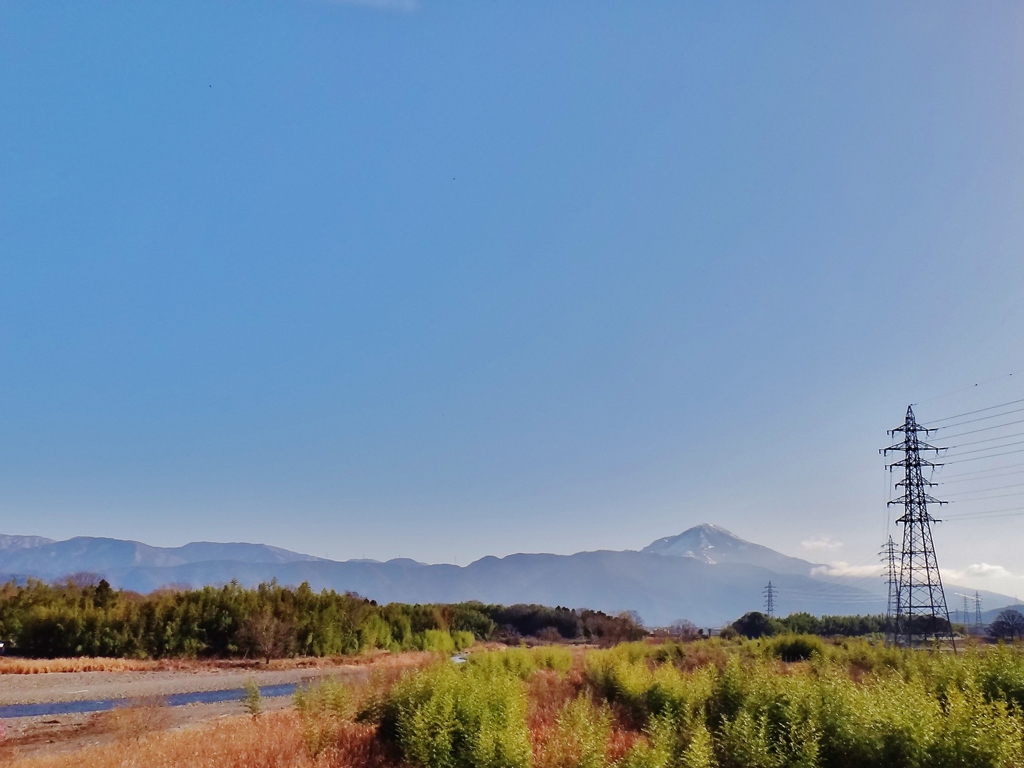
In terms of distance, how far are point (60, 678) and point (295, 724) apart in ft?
79.1

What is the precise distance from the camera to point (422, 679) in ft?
51.9

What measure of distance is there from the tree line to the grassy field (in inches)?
1060

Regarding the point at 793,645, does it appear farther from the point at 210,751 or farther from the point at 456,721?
the point at 210,751

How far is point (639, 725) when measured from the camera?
1731cm

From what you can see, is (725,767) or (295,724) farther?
(295,724)

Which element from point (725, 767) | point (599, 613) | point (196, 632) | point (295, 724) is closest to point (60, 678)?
point (196, 632)

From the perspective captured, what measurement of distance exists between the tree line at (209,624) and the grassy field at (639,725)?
26.9 meters

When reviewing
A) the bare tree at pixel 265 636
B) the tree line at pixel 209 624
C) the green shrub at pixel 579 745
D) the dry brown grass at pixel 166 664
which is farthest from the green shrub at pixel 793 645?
the bare tree at pixel 265 636

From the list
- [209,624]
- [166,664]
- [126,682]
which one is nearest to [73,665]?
[126,682]

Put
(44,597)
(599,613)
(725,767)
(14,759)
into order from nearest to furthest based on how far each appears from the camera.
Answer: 1. (725,767)
2. (14,759)
3. (44,597)
4. (599,613)

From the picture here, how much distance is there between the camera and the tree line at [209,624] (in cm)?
4197

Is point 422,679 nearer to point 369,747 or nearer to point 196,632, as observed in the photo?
point 369,747

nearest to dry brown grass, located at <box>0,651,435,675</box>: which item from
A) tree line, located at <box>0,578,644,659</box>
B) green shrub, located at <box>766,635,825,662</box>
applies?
tree line, located at <box>0,578,644,659</box>

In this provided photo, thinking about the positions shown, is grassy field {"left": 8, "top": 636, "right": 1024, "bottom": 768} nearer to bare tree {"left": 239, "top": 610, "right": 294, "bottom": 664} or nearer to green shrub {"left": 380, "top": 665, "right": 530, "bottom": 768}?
green shrub {"left": 380, "top": 665, "right": 530, "bottom": 768}
